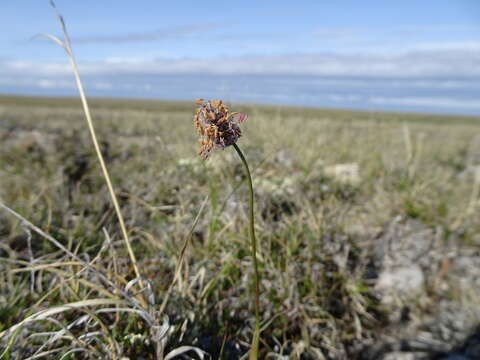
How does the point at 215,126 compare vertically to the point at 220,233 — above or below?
above

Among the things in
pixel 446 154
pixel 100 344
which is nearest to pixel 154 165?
pixel 100 344

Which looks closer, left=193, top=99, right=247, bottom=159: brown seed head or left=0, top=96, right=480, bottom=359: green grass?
left=193, top=99, right=247, bottom=159: brown seed head

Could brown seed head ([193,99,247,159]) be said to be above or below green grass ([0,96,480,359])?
above

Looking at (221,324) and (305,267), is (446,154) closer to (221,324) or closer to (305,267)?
(305,267)

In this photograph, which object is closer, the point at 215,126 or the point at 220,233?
the point at 215,126

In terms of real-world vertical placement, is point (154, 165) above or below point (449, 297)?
above
